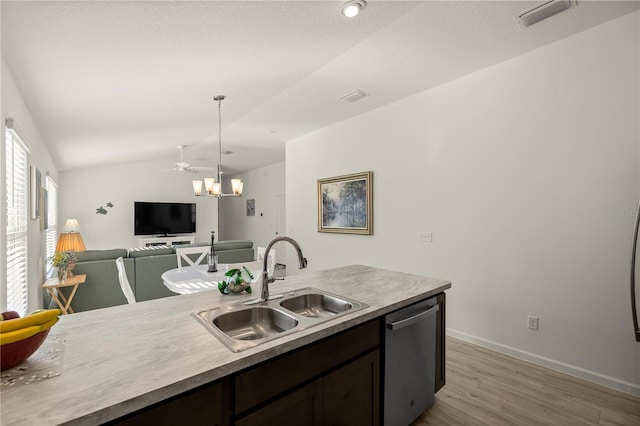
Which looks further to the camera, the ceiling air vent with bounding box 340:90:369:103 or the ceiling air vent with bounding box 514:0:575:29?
the ceiling air vent with bounding box 340:90:369:103

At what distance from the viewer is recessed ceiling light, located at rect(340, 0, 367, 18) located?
194 cm

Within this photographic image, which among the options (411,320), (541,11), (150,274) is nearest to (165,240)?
(150,274)

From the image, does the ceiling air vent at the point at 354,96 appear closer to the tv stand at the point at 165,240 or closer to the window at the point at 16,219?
the window at the point at 16,219

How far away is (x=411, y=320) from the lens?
1658 mm

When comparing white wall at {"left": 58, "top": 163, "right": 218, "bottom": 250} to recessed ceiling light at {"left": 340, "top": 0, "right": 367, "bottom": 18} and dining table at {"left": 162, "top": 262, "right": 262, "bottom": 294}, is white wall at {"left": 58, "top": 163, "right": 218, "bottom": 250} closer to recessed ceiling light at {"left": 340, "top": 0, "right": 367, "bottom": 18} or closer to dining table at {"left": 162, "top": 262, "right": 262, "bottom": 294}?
dining table at {"left": 162, "top": 262, "right": 262, "bottom": 294}

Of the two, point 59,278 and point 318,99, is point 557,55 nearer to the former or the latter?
point 318,99

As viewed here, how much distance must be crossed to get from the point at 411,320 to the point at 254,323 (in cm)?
85

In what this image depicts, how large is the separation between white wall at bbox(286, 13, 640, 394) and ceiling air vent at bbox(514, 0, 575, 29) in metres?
0.48

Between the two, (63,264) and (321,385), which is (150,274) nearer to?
(63,264)

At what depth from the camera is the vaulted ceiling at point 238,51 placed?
1810mm

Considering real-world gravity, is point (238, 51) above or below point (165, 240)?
above

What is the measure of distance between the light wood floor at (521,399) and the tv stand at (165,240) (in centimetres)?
691

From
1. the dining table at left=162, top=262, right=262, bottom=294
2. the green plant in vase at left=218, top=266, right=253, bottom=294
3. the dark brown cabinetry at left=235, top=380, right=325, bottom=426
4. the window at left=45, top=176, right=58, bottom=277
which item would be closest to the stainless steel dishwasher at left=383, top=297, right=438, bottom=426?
the dark brown cabinetry at left=235, top=380, right=325, bottom=426

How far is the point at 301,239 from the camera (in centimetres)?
530
